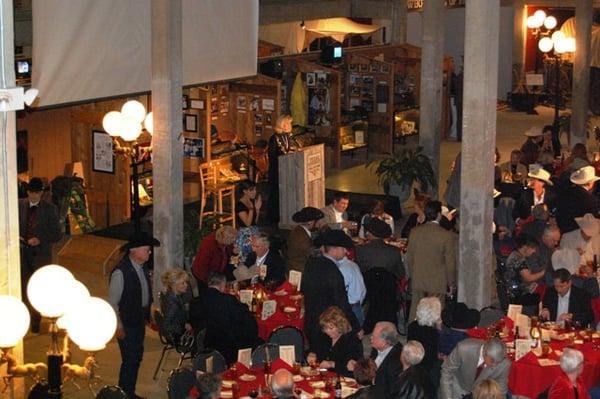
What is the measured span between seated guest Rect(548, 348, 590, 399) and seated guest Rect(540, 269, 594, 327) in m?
1.79

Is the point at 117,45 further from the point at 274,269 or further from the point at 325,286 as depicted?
the point at 325,286

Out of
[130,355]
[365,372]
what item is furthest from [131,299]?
[365,372]

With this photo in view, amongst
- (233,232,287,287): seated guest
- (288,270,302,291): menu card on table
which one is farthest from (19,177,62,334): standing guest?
(288,270,302,291): menu card on table

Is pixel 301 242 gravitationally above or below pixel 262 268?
above

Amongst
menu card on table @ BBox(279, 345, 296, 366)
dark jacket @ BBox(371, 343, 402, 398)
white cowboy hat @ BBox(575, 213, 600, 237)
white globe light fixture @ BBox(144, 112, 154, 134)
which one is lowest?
menu card on table @ BBox(279, 345, 296, 366)

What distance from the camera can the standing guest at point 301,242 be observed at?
1271 centimetres

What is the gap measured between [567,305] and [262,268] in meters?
2.86

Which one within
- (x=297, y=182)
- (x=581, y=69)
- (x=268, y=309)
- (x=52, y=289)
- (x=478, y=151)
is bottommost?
(x=268, y=309)

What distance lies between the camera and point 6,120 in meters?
7.88

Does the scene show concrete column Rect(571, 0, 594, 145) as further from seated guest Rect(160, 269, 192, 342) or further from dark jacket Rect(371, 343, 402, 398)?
dark jacket Rect(371, 343, 402, 398)

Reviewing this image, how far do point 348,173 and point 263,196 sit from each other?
3.76m

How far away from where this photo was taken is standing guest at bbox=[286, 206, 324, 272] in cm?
1271

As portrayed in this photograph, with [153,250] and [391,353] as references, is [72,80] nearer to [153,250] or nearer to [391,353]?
[153,250]

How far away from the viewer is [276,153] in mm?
16750
